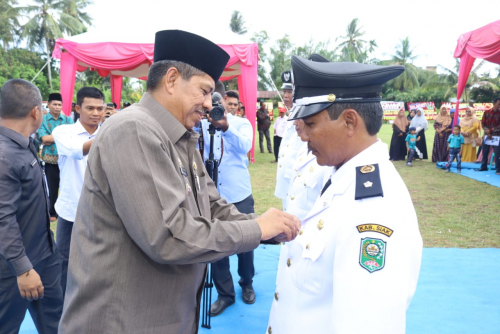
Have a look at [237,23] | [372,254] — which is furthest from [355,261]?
[237,23]

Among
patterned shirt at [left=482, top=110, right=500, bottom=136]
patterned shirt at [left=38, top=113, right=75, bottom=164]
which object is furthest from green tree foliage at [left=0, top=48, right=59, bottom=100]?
patterned shirt at [left=482, top=110, right=500, bottom=136]

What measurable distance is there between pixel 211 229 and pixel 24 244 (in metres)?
1.76

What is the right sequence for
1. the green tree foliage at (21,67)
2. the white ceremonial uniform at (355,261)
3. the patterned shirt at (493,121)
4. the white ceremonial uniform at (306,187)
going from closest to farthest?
the white ceremonial uniform at (355,261)
the white ceremonial uniform at (306,187)
the patterned shirt at (493,121)
the green tree foliage at (21,67)

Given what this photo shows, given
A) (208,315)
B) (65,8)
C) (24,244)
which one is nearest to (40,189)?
(24,244)

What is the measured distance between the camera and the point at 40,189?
246 centimetres

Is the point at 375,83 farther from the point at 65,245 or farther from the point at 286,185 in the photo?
the point at 65,245

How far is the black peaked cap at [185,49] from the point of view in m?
1.42

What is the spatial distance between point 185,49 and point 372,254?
39.8 inches

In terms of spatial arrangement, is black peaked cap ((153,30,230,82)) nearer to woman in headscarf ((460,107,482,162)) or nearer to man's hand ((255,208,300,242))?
man's hand ((255,208,300,242))

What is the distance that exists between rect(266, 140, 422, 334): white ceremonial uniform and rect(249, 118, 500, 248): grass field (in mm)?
4553

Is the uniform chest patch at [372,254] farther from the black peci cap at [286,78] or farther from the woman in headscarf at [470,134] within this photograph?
the woman in headscarf at [470,134]

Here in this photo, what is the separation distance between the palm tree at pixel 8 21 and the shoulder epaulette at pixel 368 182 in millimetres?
35846

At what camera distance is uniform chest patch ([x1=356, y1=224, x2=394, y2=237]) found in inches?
44.8

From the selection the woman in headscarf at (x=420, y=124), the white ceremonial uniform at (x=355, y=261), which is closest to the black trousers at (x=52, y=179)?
the white ceremonial uniform at (x=355, y=261)
